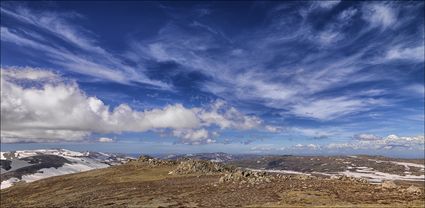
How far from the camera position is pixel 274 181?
67.9m

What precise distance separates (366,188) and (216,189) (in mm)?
22491

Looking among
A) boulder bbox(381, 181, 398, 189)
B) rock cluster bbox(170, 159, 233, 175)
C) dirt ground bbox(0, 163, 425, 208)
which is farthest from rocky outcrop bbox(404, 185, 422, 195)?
rock cluster bbox(170, 159, 233, 175)

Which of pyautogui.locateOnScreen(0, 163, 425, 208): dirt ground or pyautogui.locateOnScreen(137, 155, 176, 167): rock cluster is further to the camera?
pyautogui.locateOnScreen(137, 155, 176, 167): rock cluster

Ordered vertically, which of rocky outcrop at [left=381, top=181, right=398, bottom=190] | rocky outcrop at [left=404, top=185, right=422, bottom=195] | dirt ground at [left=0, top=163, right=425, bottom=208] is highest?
rocky outcrop at [left=381, top=181, right=398, bottom=190]

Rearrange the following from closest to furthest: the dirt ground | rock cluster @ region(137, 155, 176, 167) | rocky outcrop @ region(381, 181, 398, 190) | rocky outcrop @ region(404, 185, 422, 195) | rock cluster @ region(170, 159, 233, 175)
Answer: the dirt ground → rocky outcrop @ region(404, 185, 422, 195) → rocky outcrop @ region(381, 181, 398, 190) → rock cluster @ region(170, 159, 233, 175) → rock cluster @ region(137, 155, 176, 167)

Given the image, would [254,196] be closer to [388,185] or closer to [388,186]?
[388,186]

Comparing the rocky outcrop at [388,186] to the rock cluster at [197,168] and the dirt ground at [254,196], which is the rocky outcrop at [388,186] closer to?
the dirt ground at [254,196]

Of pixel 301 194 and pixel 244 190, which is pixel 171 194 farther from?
pixel 301 194

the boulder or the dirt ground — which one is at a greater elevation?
the boulder

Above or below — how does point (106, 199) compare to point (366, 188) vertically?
below

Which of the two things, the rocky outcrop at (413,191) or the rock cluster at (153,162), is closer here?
the rocky outcrop at (413,191)

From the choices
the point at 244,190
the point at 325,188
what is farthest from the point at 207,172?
the point at 325,188

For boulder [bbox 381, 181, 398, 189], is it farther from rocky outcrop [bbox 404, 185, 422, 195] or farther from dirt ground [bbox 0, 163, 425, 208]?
rocky outcrop [bbox 404, 185, 422, 195]

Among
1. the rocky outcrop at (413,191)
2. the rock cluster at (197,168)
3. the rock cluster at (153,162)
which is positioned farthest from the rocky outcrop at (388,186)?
the rock cluster at (153,162)
